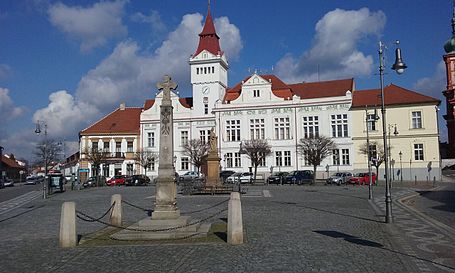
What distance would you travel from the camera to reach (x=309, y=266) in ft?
30.4

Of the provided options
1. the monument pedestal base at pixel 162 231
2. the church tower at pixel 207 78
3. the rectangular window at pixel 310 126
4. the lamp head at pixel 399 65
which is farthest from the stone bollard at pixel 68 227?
the church tower at pixel 207 78

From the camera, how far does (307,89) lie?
66938mm

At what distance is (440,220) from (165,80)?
12.1 m

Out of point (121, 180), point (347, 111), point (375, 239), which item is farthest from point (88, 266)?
point (347, 111)

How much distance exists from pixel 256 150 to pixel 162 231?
46.1m

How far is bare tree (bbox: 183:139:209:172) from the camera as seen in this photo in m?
62.2

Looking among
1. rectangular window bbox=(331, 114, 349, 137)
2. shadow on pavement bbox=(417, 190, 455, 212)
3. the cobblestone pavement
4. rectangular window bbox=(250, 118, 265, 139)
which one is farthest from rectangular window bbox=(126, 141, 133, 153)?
the cobblestone pavement

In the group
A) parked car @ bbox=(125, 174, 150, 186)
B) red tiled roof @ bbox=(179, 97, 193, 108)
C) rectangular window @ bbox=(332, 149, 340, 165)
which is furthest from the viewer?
red tiled roof @ bbox=(179, 97, 193, 108)

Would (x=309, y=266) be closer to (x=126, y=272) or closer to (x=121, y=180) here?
(x=126, y=272)

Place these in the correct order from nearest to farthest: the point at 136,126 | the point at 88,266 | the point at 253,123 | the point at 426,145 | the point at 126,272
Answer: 1. the point at 126,272
2. the point at 88,266
3. the point at 426,145
4. the point at 253,123
5. the point at 136,126

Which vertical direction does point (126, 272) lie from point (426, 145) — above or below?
below

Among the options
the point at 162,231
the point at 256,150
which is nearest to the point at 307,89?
the point at 256,150

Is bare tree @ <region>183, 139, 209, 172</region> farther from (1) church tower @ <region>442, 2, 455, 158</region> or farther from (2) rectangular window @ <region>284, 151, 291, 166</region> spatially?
(1) church tower @ <region>442, 2, 455, 158</region>

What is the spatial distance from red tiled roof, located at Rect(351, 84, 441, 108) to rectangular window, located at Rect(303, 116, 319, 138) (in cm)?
553
